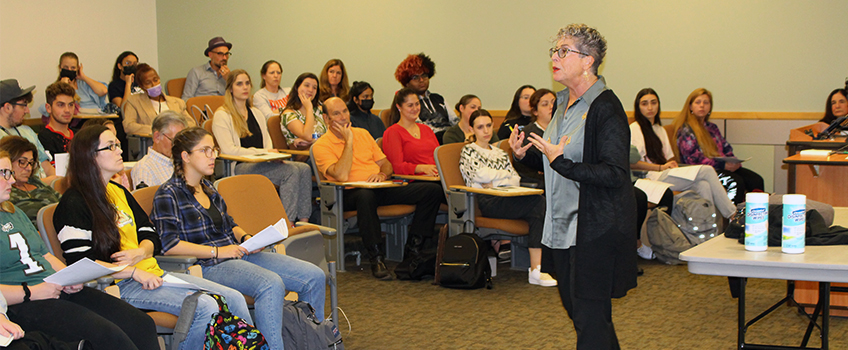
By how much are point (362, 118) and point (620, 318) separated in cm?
288

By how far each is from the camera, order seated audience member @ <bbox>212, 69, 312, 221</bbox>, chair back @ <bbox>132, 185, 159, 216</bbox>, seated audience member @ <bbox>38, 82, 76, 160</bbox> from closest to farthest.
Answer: chair back @ <bbox>132, 185, 159, 216</bbox> < seated audience member @ <bbox>38, 82, 76, 160</bbox> < seated audience member @ <bbox>212, 69, 312, 221</bbox>

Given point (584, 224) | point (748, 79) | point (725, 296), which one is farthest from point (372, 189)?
point (748, 79)

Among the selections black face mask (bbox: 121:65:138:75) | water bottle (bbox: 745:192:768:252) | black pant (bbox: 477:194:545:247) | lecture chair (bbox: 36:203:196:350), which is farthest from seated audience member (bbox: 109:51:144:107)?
water bottle (bbox: 745:192:768:252)

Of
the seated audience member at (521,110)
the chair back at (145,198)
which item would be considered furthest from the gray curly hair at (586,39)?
the seated audience member at (521,110)

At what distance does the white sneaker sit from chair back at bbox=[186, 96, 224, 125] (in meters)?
2.93

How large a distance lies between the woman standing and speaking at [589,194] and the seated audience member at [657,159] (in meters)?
3.02

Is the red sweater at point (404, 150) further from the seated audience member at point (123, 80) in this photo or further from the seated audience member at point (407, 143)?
the seated audience member at point (123, 80)

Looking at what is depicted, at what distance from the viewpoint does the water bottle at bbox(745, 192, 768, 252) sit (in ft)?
6.73

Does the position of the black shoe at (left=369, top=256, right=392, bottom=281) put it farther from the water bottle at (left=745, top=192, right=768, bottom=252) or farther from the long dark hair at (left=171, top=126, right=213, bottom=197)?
the water bottle at (left=745, top=192, right=768, bottom=252)

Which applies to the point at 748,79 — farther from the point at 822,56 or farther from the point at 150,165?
the point at 150,165

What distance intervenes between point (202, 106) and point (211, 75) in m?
1.01

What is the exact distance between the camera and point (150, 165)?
3.58 metres

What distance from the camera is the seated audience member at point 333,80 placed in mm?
6176

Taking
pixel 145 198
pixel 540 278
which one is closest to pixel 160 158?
pixel 145 198
